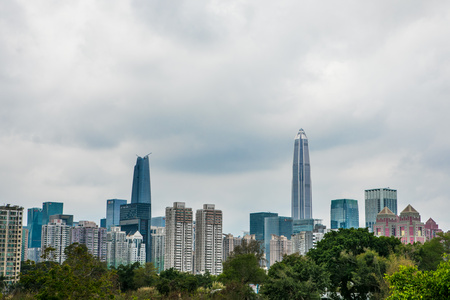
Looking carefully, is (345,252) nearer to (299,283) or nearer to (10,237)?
(299,283)

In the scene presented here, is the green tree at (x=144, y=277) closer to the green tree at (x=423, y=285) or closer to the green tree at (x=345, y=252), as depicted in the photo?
the green tree at (x=345, y=252)

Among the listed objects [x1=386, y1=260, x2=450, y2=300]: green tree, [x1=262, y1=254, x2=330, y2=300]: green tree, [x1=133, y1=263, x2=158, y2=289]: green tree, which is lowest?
[x1=133, y1=263, x2=158, y2=289]: green tree

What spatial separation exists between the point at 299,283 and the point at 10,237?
97.9 metres

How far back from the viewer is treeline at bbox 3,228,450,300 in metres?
32.8

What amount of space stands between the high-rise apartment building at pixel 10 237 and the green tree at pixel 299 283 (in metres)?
92.2

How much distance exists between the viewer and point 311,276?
49500mm

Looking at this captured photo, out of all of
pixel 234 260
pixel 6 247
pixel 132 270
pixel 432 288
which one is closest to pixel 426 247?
pixel 234 260

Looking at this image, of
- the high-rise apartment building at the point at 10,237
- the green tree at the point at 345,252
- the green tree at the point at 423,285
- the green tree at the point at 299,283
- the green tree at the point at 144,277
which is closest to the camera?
the green tree at the point at 423,285

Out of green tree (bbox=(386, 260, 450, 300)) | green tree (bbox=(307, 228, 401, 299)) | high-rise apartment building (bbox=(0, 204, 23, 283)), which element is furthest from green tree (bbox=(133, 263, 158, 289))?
green tree (bbox=(386, 260, 450, 300))

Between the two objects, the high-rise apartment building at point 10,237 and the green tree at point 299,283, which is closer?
the green tree at point 299,283

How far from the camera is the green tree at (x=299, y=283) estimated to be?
4853 centimetres

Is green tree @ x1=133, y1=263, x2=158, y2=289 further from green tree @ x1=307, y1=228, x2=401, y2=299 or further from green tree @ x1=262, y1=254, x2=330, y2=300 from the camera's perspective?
green tree @ x1=262, y1=254, x2=330, y2=300

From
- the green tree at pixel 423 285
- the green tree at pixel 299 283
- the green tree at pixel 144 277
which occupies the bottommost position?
the green tree at pixel 144 277

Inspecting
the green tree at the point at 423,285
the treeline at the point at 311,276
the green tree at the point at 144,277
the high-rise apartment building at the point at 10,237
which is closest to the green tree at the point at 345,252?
the treeline at the point at 311,276
